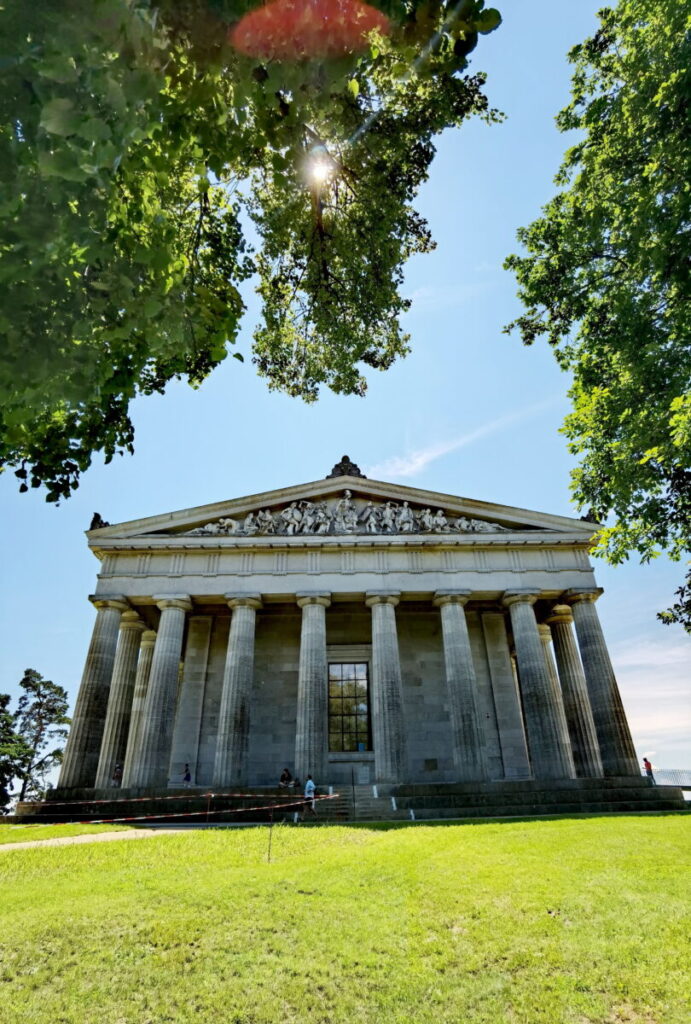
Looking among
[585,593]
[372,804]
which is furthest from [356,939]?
[585,593]

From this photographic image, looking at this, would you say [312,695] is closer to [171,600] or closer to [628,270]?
[171,600]

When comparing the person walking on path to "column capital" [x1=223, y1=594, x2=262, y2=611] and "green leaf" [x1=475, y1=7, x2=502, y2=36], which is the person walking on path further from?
"green leaf" [x1=475, y1=7, x2=502, y2=36]

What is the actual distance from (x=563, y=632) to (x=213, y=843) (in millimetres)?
21847

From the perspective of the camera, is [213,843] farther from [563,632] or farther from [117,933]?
[563,632]

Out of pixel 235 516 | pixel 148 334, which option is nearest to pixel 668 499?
pixel 148 334

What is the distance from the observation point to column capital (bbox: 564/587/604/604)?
26406 millimetres

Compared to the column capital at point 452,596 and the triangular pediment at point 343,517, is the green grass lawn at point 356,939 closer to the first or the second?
the column capital at point 452,596

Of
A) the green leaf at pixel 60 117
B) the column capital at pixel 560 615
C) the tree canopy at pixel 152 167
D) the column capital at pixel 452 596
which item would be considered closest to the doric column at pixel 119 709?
the column capital at pixel 452 596

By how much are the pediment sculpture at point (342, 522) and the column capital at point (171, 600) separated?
3.05 m

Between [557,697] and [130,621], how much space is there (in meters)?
21.3

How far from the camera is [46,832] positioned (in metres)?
15.8

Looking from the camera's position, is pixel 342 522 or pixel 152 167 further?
pixel 342 522

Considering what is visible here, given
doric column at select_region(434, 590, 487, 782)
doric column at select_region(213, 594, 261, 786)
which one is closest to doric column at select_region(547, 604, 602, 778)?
doric column at select_region(434, 590, 487, 782)

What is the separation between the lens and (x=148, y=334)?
671cm
